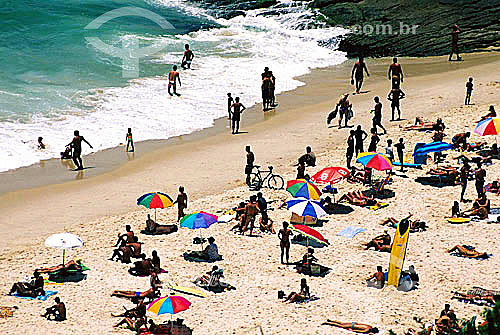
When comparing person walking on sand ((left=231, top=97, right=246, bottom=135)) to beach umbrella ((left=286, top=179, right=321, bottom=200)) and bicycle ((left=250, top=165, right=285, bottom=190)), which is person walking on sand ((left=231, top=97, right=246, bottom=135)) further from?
beach umbrella ((left=286, top=179, right=321, bottom=200))

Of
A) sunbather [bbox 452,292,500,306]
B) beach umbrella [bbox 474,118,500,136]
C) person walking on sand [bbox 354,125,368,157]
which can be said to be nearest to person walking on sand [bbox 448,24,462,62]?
beach umbrella [bbox 474,118,500,136]

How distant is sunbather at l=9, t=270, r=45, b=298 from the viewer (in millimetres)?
11977

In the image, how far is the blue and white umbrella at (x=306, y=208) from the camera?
1384 centimetres

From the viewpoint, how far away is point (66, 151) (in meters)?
20.0

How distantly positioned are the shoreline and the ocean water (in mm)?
2173

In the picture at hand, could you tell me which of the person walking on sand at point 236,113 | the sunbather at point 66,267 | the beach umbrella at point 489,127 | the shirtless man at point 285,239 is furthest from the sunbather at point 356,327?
the person walking on sand at point 236,113

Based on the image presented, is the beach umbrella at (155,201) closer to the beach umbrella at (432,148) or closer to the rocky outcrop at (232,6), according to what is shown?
the beach umbrella at (432,148)

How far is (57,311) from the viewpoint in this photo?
11312 millimetres

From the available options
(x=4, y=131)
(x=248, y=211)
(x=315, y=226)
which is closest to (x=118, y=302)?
(x=248, y=211)

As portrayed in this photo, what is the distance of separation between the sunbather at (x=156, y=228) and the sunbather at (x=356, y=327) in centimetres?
539

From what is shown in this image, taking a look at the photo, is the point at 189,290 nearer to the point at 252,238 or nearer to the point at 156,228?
the point at 252,238

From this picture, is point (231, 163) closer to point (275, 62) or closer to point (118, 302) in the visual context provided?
point (118, 302)

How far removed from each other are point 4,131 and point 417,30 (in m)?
22.3

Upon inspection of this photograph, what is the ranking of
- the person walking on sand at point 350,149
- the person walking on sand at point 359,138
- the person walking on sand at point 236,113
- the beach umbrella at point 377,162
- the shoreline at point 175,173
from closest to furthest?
1. the beach umbrella at point 377,162
2. the shoreline at point 175,173
3. the person walking on sand at point 350,149
4. the person walking on sand at point 359,138
5. the person walking on sand at point 236,113
